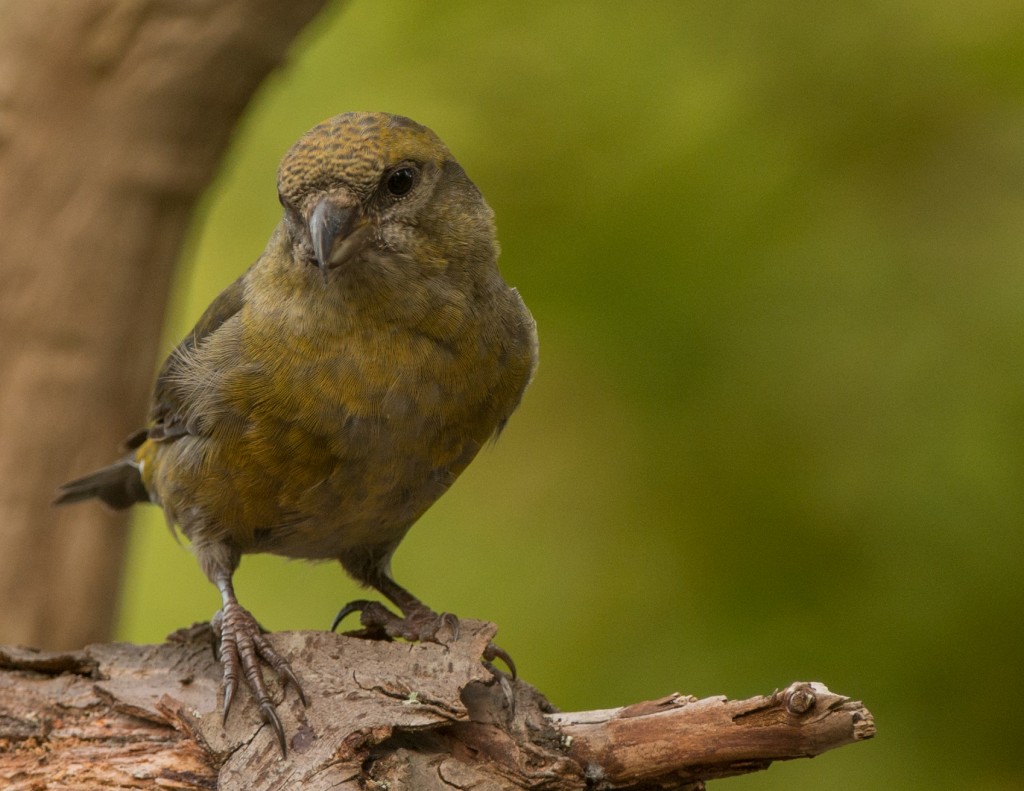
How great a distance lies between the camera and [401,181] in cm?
310

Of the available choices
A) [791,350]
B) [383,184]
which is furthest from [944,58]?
[383,184]

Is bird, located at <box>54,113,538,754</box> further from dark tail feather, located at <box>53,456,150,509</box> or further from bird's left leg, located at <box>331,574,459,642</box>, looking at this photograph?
dark tail feather, located at <box>53,456,150,509</box>

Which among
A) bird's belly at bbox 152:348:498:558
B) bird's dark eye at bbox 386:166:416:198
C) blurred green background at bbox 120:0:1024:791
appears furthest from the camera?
blurred green background at bbox 120:0:1024:791

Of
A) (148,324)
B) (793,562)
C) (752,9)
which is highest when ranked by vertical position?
(752,9)

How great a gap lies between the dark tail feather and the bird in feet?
2.00

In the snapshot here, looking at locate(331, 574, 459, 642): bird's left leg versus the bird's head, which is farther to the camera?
locate(331, 574, 459, 642): bird's left leg

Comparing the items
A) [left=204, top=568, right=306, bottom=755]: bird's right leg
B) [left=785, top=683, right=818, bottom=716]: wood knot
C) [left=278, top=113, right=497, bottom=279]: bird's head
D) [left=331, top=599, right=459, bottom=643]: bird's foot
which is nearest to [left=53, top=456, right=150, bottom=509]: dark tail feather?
[left=204, top=568, right=306, bottom=755]: bird's right leg

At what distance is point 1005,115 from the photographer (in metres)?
4.05

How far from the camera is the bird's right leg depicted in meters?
2.99

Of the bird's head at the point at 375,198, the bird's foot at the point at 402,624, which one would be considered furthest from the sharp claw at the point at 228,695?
the bird's head at the point at 375,198

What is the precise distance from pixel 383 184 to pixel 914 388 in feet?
6.52

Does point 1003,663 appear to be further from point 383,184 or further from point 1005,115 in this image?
point 383,184

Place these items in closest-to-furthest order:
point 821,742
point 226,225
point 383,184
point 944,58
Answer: point 821,742, point 383,184, point 944,58, point 226,225

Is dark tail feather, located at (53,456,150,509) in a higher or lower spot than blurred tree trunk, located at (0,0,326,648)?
lower
